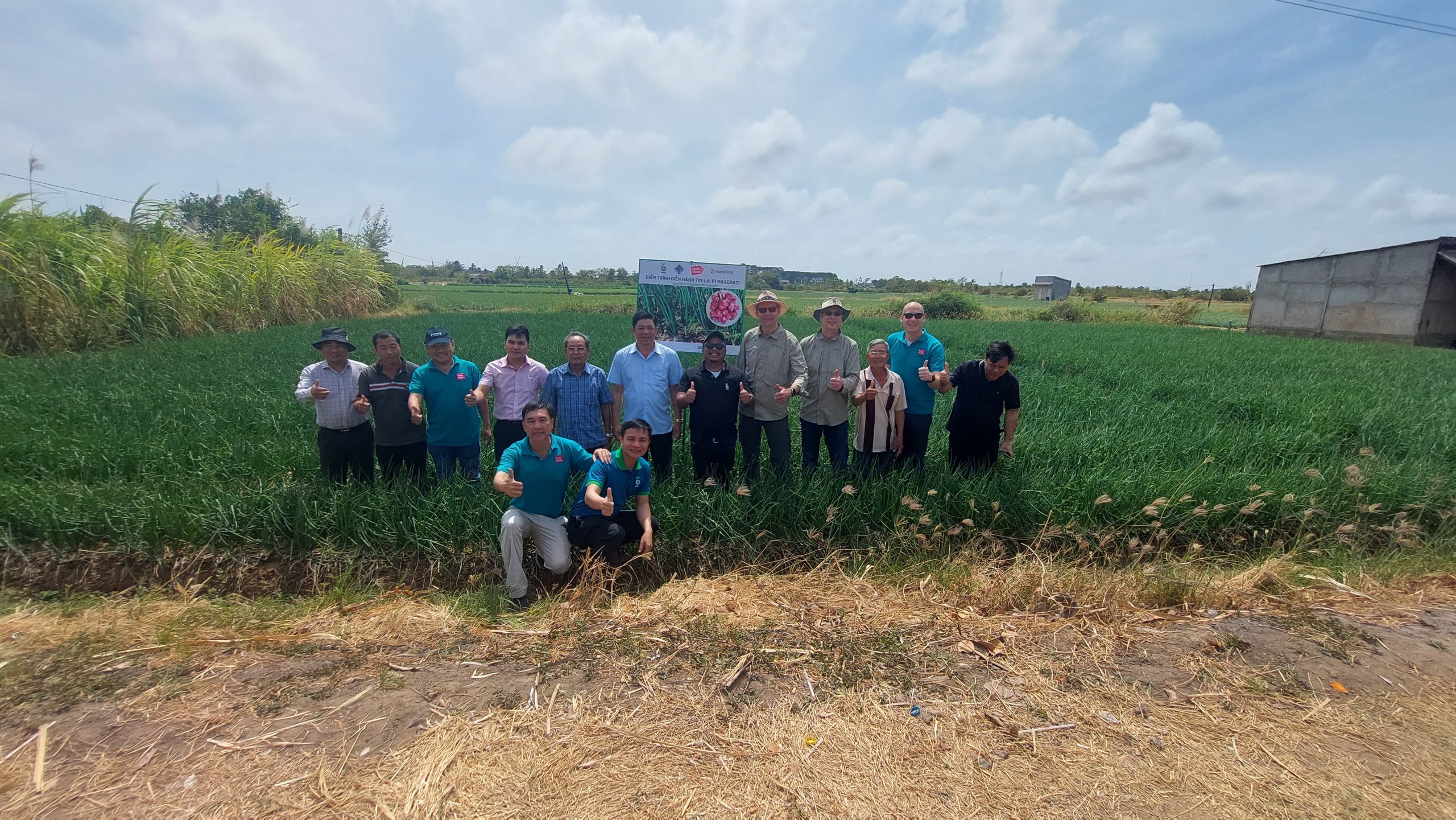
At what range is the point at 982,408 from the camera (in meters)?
4.96

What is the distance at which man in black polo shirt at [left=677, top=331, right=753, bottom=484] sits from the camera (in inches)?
195

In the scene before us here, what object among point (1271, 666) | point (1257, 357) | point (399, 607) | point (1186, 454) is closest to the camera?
point (1271, 666)

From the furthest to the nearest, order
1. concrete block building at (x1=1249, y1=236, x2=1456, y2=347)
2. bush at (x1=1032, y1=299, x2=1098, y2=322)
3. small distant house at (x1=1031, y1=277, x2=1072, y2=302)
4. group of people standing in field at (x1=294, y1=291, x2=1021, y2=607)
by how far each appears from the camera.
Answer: small distant house at (x1=1031, y1=277, x2=1072, y2=302) → bush at (x1=1032, y1=299, x2=1098, y2=322) → concrete block building at (x1=1249, y1=236, x2=1456, y2=347) → group of people standing in field at (x1=294, y1=291, x2=1021, y2=607)

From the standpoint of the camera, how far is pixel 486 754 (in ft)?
8.02

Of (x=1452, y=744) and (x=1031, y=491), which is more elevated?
(x=1031, y=491)

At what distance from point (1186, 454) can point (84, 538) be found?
973 centimetres

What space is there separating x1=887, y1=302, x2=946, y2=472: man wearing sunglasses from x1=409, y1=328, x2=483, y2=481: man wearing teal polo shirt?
142 inches

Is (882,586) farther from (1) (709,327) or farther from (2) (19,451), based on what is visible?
(2) (19,451)

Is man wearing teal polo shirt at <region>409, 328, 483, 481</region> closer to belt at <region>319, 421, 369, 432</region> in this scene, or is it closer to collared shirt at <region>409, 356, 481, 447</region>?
collared shirt at <region>409, 356, 481, 447</region>

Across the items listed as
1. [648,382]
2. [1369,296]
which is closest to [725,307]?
[648,382]

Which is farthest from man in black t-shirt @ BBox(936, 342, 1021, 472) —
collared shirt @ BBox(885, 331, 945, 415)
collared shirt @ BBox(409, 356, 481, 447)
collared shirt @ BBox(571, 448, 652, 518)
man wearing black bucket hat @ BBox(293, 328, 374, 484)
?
man wearing black bucket hat @ BBox(293, 328, 374, 484)

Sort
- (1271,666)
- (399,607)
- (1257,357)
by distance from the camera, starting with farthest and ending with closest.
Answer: (1257,357) → (399,607) → (1271,666)

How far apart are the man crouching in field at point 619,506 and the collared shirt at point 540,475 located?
0.60 ft

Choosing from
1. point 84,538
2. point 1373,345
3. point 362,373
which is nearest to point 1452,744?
point 362,373
